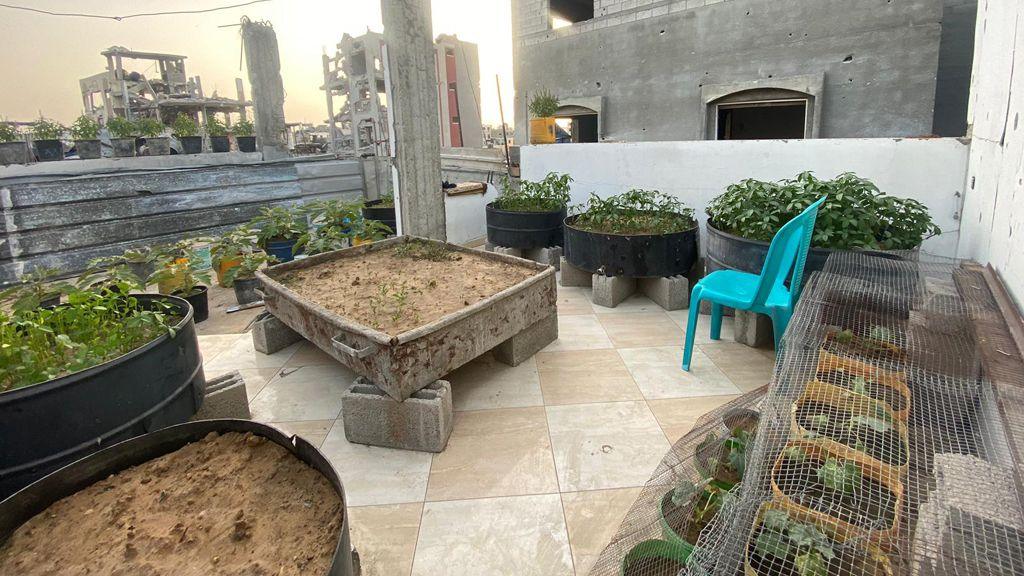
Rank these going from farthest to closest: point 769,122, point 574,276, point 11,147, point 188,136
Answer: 1. point 769,122
2. point 188,136
3. point 11,147
4. point 574,276

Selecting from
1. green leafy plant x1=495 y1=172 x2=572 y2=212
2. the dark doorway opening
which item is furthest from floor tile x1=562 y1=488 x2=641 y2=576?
the dark doorway opening

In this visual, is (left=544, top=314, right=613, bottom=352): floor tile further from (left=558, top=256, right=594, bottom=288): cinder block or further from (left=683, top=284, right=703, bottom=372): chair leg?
A: (left=558, top=256, right=594, bottom=288): cinder block

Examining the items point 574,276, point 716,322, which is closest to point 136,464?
point 716,322

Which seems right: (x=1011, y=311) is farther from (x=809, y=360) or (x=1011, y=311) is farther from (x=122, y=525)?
(x=122, y=525)

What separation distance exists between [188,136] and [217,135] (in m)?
0.42

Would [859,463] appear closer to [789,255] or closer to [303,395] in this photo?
[789,255]

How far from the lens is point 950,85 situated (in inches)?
228

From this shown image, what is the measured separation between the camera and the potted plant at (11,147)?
582cm

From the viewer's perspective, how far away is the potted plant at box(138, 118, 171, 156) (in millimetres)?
7430

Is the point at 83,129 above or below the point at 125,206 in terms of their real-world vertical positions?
above

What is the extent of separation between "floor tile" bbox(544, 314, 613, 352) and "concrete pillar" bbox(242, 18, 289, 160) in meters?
6.35

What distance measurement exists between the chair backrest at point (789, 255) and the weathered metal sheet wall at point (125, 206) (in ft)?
22.8

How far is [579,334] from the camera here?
3.59m

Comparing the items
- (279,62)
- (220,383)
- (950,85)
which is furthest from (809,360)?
(279,62)
